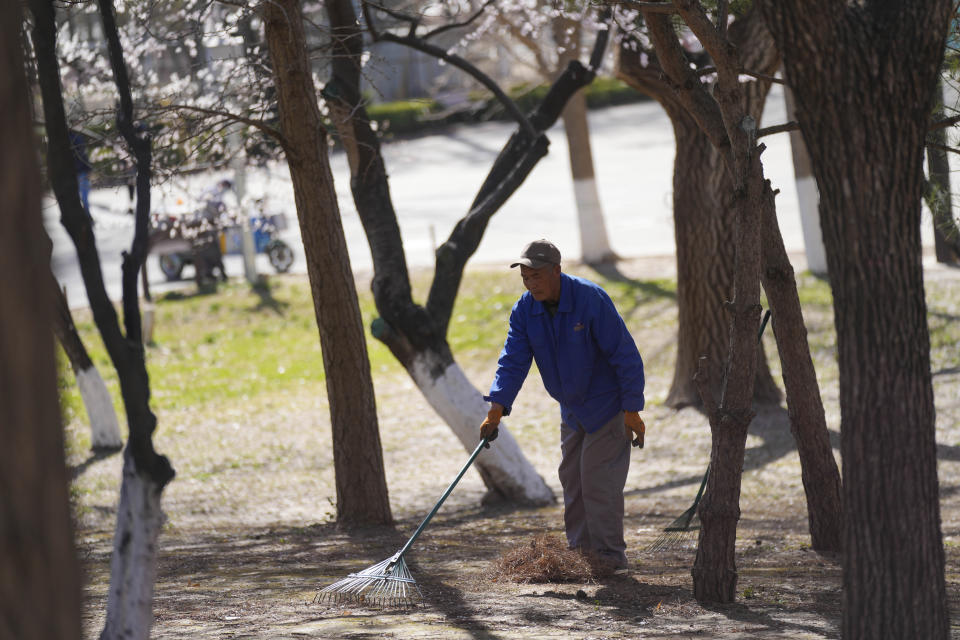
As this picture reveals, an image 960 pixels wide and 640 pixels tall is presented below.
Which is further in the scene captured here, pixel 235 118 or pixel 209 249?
pixel 209 249

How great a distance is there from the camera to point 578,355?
17.2 feet

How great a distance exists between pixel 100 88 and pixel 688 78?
854 centimetres

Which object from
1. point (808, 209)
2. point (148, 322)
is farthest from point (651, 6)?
point (148, 322)

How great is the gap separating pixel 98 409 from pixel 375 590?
687cm

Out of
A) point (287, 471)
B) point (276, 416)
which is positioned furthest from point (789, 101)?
point (287, 471)

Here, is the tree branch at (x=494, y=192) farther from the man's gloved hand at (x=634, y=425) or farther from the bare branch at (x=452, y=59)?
the man's gloved hand at (x=634, y=425)

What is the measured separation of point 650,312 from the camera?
13891 mm

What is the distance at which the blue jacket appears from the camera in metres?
5.18

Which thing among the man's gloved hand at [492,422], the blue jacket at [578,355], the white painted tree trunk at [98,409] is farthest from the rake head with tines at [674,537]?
the white painted tree trunk at [98,409]

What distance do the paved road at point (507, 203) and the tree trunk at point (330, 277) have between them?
5468 mm

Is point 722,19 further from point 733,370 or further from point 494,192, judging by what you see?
point 494,192

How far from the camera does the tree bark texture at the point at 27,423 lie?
1.97m

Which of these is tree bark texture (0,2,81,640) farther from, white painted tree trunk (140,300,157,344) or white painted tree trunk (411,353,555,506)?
white painted tree trunk (140,300,157,344)

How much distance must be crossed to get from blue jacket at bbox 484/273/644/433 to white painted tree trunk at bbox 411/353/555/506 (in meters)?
2.40
